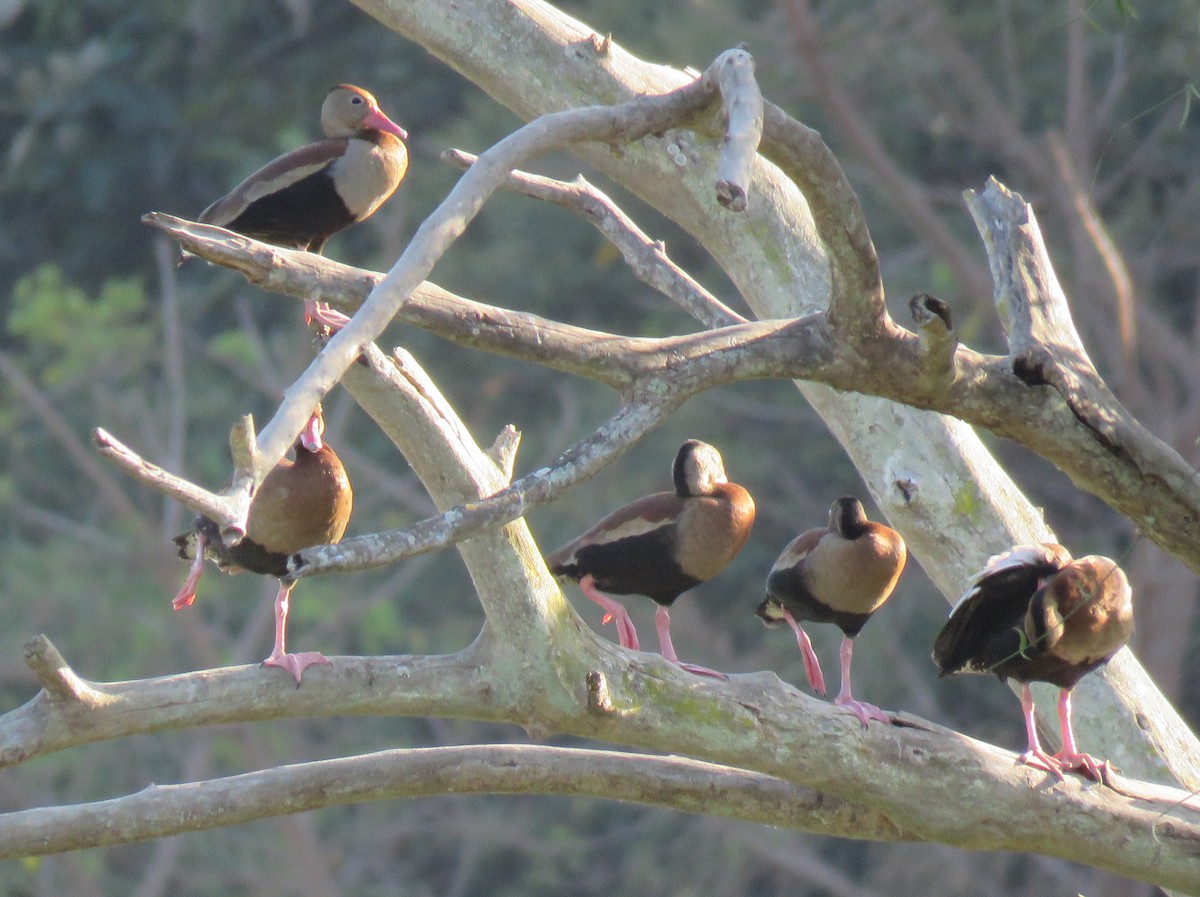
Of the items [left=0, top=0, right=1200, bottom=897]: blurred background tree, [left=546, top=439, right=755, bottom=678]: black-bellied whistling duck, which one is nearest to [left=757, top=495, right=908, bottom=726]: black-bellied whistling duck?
[left=546, top=439, right=755, bottom=678]: black-bellied whistling duck

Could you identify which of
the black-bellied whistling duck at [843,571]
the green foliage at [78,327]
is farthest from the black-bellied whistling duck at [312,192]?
the green foliage at [78,327]

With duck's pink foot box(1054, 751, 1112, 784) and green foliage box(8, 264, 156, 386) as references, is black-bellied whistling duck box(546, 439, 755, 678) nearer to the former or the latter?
duck's pink foot box(1054, 751, 1112, 784)

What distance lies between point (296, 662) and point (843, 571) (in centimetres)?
144

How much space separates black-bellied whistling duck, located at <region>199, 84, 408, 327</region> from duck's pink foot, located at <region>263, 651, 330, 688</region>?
1401mm

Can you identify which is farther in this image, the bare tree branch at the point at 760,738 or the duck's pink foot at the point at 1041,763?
the duck's pink foot at the point at 1041,763

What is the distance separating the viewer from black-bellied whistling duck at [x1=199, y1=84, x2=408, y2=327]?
13.8 ft

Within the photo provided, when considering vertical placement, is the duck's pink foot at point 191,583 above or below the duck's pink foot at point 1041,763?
above

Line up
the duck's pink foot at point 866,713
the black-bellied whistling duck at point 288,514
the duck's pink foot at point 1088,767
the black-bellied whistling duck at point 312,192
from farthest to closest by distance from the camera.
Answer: the black-bellied whistling duck at point 312,192, the black-bellied whistling duck at point 288,514, the duck's pink foot at point 1088,767, the duck's pink foot at point 866,713

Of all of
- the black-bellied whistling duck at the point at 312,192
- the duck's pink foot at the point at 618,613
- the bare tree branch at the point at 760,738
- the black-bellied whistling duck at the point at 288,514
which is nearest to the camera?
the bare tree branch at the point at 760,738

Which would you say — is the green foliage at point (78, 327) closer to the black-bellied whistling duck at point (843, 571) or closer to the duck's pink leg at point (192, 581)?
the duck's pink leg at point (192, 581)

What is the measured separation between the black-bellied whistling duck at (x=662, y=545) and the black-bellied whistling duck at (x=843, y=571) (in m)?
0.16

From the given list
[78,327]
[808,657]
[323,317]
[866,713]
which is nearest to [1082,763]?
[866,713]

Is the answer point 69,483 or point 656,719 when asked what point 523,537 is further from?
point 69,483

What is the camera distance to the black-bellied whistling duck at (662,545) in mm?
4086
